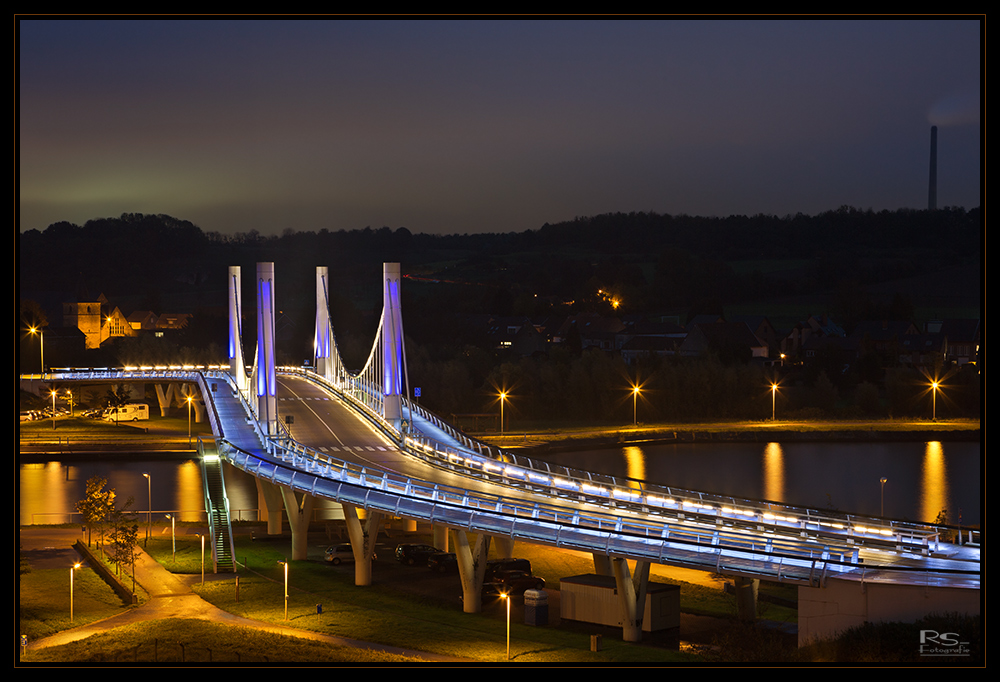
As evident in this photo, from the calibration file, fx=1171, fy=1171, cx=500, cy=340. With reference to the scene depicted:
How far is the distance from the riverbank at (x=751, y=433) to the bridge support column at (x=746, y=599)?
5202 cm

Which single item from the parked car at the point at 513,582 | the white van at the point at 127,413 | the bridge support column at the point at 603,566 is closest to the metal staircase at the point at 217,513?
the parked car at the point at 513,582

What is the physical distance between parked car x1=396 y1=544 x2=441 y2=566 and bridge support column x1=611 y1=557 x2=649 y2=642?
1113 cm

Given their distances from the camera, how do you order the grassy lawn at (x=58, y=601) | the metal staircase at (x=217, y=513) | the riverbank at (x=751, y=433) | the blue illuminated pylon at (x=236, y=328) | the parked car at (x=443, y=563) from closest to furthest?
1. the grassy lawn at (x=58, y=601)
2. the parked car at (x=443, y=563)
3. the metal staircase at (x=217, y=513)
4. the blue illuminated pylon at (x=236, y=328)
5. the riverbank at (x=751, y=433)

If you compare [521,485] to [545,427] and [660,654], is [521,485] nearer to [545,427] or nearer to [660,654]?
[660,654]

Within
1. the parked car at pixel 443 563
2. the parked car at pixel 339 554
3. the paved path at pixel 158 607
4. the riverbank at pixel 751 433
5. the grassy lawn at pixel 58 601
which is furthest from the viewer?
the riverbank at pixel 751 433

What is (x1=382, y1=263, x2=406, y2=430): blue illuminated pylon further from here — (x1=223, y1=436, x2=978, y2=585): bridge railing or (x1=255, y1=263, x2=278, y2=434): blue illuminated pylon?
(x1=223, y1=436, x2=978, y2=585): bridge railing

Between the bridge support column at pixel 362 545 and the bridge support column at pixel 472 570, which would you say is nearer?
the bridge support column at pixel 472 570

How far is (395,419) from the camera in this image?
53938 millimetres

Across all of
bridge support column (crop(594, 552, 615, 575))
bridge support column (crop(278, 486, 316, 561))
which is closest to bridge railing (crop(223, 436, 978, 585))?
bridge support column (crop(594, 552, 615, 575))

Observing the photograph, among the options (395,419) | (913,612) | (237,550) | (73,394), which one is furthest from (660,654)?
(73,394)

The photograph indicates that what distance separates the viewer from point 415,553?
3822cm

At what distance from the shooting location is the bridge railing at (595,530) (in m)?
24.2

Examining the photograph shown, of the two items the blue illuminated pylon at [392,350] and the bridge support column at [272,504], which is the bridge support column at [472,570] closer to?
the bridge support column at [272,504]

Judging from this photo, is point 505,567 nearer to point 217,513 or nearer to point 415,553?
point 415,553
